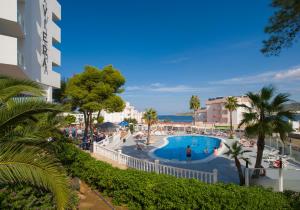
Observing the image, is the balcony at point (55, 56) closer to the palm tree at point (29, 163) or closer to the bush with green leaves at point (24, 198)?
the bush with green leaves at point (24, 198)

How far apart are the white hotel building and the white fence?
5.70m

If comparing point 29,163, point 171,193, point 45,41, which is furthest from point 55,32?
point 29,163

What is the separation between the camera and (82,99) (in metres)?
24.9

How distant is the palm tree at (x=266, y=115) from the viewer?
9.85m

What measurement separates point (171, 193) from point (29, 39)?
16.1 metres

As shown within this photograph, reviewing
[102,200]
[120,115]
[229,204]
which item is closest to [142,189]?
[102,200]

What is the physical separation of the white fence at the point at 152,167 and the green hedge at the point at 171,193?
8.02 feet

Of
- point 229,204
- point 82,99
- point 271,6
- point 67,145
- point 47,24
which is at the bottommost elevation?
point 229,204

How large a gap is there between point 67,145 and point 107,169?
11.1 ft

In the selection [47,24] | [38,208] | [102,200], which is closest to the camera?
[38,208]

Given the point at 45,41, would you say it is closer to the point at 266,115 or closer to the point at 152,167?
the point at 152,167

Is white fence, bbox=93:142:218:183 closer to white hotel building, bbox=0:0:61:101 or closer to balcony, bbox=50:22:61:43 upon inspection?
white hotel building, bbox=0:0:61:101

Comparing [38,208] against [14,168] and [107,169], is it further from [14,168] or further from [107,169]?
[107,169]

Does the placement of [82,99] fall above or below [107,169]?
above
